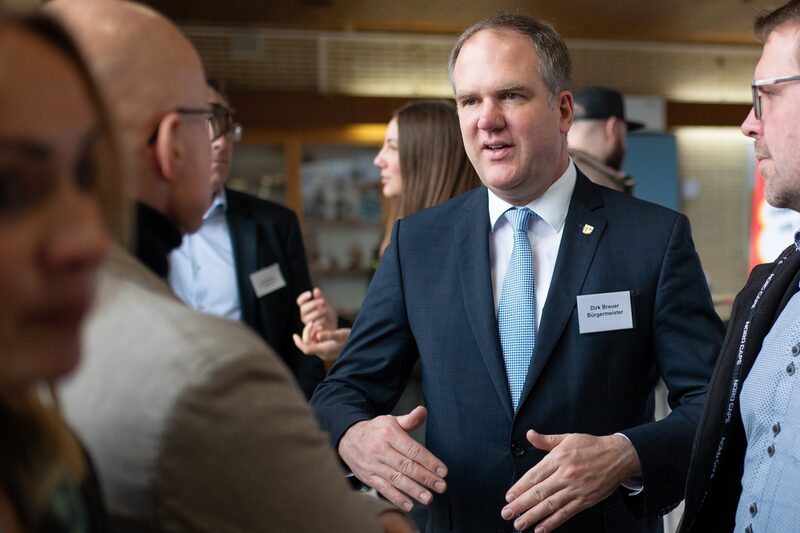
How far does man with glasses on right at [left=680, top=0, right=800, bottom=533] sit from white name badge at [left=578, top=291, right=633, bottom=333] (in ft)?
0.76

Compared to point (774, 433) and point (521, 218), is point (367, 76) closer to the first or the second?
point (521, 218)

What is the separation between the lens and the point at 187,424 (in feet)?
3.06

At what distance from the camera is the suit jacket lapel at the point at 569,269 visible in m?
2.04

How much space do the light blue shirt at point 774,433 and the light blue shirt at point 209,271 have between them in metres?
2.07

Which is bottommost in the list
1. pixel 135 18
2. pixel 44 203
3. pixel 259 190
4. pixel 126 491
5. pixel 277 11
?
pixel 259 190

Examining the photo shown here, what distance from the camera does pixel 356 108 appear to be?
392 inches

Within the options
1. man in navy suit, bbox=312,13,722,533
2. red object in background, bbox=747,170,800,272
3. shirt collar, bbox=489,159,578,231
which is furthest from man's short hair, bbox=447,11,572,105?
red object in background, bbox=747,170,800,272

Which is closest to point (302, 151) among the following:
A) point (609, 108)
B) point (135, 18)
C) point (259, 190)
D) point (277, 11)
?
point (259, 190)

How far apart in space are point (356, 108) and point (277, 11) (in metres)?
1.37

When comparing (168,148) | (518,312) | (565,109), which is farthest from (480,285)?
(168,148)

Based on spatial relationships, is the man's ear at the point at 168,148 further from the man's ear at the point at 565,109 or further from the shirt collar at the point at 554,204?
the man's ear at the point at 565,109

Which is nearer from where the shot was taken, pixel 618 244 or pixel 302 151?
pixel 618 244

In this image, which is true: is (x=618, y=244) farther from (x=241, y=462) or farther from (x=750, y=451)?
(x=241, y=462)

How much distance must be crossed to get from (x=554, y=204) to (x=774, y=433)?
0.77 metres
